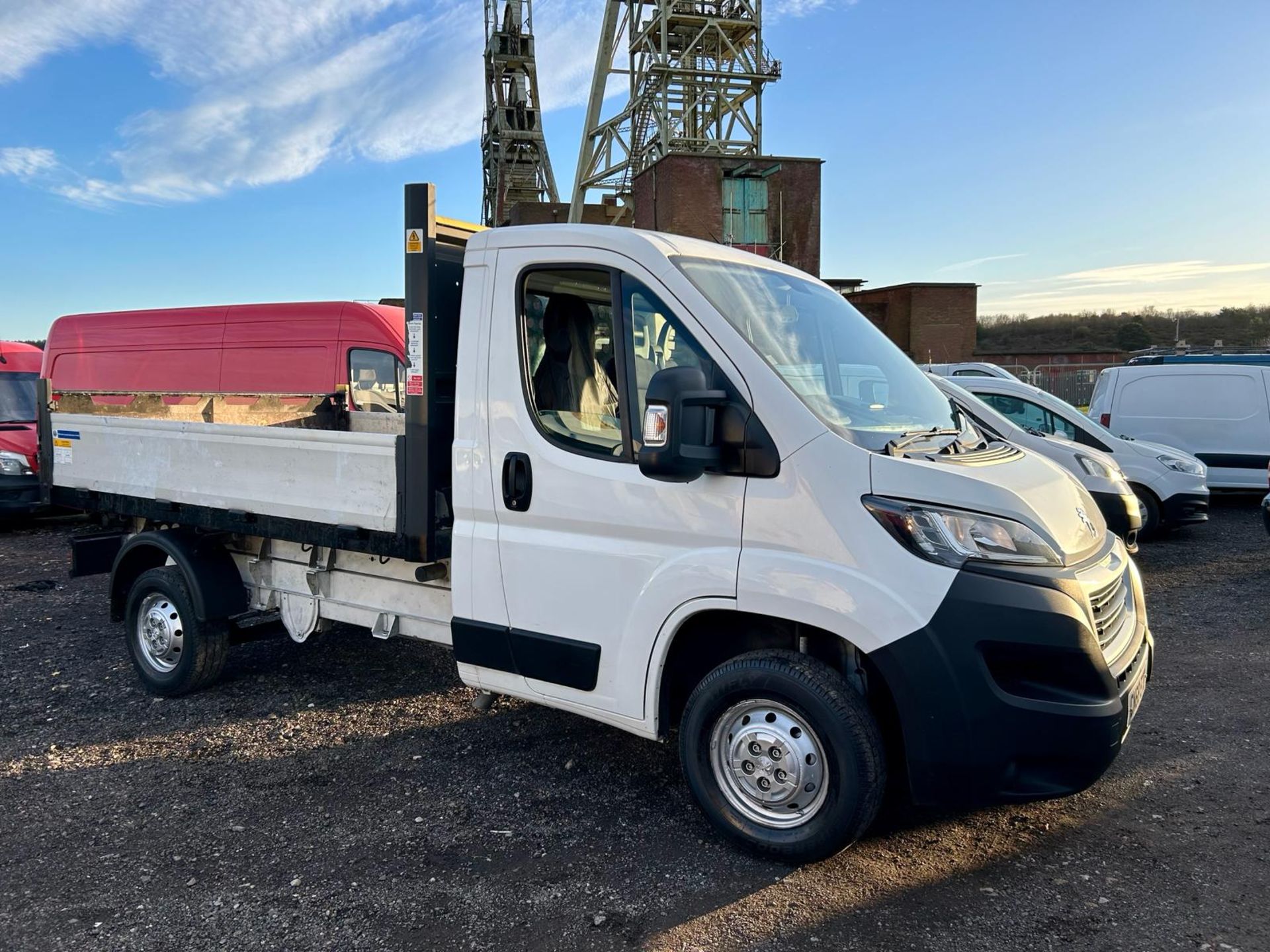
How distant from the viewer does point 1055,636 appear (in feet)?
9.77

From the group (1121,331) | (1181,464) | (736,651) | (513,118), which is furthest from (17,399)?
(1121,331)

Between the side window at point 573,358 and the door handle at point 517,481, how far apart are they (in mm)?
163

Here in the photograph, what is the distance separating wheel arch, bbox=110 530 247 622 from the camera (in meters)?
5.25

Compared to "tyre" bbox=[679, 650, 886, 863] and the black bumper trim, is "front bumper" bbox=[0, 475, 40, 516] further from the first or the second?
"tyre" bbox=[679, 650, 886, 863]

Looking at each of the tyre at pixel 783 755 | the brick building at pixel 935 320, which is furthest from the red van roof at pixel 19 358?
the brick building at pixel 935 320

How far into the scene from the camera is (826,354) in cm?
375

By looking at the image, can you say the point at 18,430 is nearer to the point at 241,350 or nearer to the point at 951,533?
the point at 241,350

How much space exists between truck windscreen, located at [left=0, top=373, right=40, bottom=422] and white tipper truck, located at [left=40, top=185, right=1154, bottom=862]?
33.5 feet

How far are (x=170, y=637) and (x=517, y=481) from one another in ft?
9.84

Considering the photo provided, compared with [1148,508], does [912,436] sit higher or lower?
higher

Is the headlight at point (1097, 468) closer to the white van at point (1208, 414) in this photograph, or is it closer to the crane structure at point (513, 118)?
the white van at point (1208, 414)

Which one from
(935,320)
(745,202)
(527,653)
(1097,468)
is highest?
(745,202)

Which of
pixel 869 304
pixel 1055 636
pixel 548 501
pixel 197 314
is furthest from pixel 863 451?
pixel 869 304

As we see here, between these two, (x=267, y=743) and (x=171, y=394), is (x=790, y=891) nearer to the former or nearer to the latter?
(x=267, y=743)
